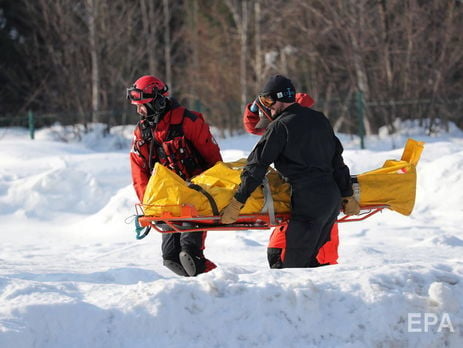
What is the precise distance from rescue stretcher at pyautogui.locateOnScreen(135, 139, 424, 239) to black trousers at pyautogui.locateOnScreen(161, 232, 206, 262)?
1.49ft

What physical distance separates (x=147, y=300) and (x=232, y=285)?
0.47 metres

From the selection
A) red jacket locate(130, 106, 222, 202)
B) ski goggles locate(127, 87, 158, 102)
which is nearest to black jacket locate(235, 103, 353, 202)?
red jacket locate(130, 106, 222, 202)

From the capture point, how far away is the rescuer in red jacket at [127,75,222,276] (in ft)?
18.4

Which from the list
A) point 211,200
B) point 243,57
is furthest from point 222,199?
point 243,57

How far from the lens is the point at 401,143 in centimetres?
1720

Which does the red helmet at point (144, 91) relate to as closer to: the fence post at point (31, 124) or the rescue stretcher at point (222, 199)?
the rescue stretcher at point (222, 199)

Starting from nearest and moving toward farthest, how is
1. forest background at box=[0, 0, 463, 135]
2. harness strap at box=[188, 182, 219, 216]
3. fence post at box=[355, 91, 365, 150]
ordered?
harness strap at box=[188, 182, 219, 216], fence post at box=[355, 91, 365, 150], forest background at box=[0, 0, 463, 135]

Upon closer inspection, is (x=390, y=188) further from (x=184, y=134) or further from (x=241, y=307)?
(x=241, y=307)

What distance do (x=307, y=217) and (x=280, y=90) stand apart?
31.9 inches

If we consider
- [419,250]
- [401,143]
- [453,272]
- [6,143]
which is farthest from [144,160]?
[401,143]

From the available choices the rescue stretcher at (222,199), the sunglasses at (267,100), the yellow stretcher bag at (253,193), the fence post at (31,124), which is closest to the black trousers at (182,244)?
the rescue stretcher at (222,199)

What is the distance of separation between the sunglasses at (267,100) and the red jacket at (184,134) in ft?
2.36

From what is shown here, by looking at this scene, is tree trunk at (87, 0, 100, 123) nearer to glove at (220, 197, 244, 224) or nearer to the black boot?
the black boot

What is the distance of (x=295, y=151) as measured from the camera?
495cm
